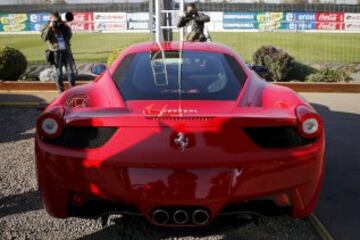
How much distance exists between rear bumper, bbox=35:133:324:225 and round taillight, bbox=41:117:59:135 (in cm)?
10

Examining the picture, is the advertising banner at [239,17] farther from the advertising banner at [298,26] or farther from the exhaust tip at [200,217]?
the exhaust tip at [200,217]

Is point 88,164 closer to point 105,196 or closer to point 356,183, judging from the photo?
point 105,196

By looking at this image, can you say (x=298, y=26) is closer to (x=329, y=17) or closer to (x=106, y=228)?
(x=329, y=17)

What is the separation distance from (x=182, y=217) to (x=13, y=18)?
29.9 meters

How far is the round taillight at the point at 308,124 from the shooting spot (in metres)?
3.39

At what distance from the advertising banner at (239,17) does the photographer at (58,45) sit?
11.9 m

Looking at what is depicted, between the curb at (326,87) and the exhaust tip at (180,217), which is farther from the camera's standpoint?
the curb at (326,87)

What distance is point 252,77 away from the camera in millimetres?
4371

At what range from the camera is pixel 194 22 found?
1178 centimetres

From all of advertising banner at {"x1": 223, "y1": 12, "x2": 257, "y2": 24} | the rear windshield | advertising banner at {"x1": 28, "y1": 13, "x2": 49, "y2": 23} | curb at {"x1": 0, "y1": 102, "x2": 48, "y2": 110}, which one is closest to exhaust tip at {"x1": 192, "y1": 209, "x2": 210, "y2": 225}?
the rear windshield

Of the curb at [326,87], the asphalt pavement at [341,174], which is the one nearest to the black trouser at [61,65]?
the curb at [326,87]

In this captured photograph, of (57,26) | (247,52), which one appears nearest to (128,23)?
(247,52)

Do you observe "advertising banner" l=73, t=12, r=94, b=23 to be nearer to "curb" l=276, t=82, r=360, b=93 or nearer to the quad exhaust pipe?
"curb" l=276, t=82, r=360, b=93

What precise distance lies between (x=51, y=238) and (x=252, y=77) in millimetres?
2003
